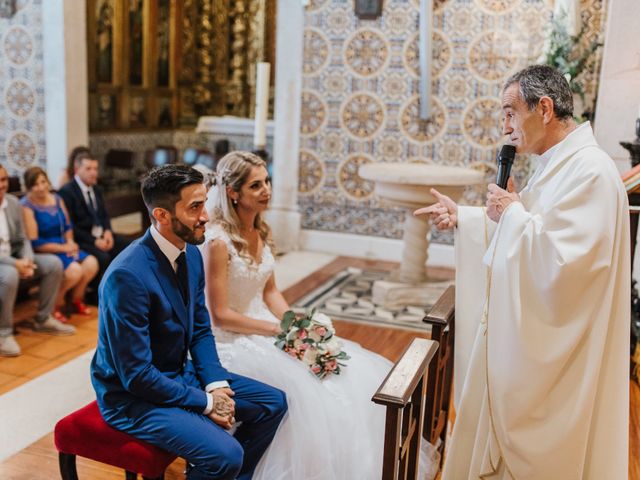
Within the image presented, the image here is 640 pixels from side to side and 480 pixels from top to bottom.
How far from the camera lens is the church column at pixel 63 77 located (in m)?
7.39

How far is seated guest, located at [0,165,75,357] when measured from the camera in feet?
15.6

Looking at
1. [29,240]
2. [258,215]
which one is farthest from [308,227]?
[258,215]

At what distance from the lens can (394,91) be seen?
25.2ft

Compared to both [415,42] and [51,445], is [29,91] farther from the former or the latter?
[51,445]

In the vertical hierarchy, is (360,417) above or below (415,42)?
below

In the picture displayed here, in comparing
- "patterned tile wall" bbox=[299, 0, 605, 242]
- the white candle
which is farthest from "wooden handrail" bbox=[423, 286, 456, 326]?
"patterned tile wall" bbox=[299, 0, 605, 242]

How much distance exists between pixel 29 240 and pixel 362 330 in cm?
255

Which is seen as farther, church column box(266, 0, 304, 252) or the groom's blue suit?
church column box(266, 0, 304, 252)

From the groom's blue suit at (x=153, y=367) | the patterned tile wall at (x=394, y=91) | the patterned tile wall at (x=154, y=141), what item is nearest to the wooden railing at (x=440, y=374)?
the groom's blue suit at (x=153, y=367)

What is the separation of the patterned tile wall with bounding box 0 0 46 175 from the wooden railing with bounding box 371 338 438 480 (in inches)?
254

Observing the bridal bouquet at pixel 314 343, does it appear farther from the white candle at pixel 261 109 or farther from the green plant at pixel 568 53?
the green plant at pixel 568 53

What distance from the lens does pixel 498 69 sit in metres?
7.33

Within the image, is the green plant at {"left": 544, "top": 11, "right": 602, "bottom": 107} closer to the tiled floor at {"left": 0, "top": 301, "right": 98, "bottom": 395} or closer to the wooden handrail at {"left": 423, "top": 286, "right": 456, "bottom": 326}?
the wooden handrail at {"left": 423, "top": 286, "right": 456, "bottom": 326}

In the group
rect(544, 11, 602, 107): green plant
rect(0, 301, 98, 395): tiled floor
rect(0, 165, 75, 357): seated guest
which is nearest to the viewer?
rect(0, 301, 98, 395): tiled floor
